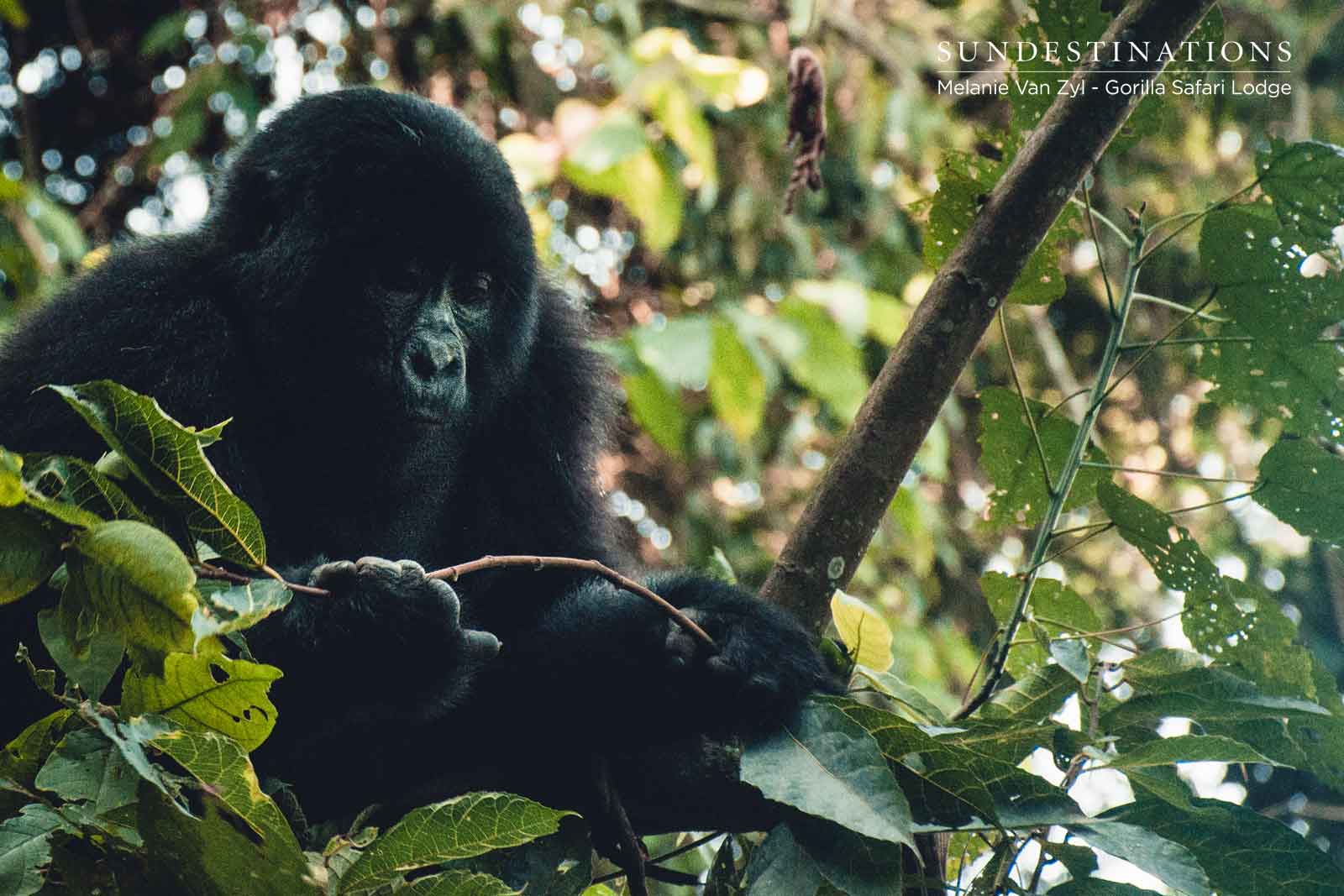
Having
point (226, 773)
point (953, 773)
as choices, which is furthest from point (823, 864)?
point (226, 773)

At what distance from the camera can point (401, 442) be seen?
306cm

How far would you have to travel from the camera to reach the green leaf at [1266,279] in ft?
7.27

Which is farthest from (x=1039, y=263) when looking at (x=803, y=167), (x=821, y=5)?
(x=821, y=5)

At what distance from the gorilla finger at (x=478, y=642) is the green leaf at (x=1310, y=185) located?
1.53 metres

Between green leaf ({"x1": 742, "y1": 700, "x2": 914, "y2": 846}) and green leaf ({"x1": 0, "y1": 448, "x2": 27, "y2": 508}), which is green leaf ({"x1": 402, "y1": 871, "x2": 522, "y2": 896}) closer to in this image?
green leaf ({"x1": 742, "y1": 700, "x2": 914, "y2": 846})

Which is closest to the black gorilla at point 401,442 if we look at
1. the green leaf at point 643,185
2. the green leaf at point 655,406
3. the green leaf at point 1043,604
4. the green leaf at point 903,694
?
the green leaf at point 903,694

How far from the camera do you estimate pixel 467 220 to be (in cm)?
303

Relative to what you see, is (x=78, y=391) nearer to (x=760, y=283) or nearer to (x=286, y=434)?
(x=286, y=434)

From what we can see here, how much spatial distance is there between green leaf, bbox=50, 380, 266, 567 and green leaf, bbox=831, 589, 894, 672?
1.08 meters

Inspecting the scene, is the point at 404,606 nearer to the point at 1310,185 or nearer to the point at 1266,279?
the point at 1266,279

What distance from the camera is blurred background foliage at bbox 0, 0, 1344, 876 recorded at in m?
6.22

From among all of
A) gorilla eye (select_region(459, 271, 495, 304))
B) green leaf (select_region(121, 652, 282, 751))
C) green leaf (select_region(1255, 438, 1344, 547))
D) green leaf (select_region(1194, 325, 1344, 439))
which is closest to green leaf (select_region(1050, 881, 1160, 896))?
green leaf (select_region(1255, 438, 1344, 547))

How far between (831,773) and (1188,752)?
51 cm

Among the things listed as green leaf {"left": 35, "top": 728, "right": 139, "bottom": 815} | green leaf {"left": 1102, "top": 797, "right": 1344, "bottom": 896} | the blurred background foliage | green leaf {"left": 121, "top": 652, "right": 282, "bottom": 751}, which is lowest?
the blurred background foliage
